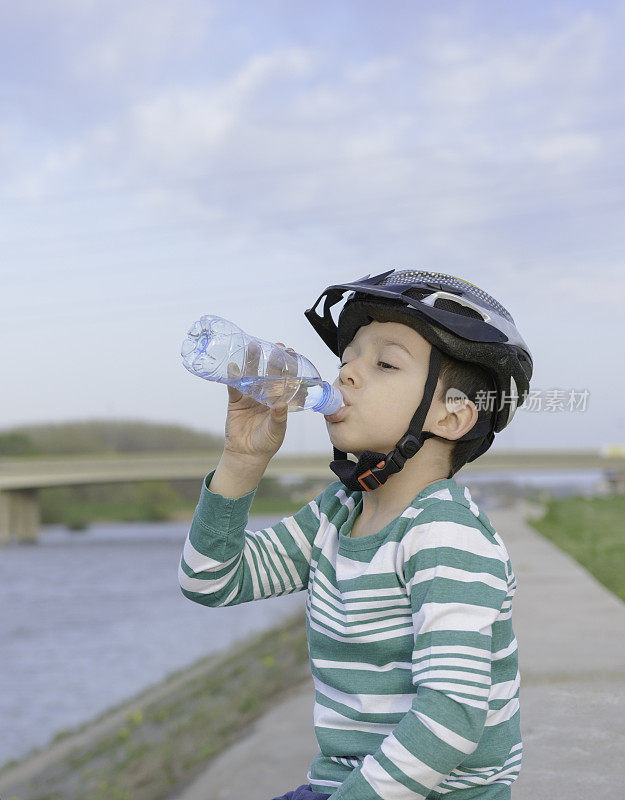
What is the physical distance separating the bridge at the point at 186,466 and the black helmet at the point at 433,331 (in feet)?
119

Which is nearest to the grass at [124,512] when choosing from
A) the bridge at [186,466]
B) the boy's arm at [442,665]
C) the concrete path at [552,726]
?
the bridge at [186,466]

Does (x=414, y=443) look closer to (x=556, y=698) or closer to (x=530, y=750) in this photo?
(x=530, y=750)

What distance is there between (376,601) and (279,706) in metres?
3.48

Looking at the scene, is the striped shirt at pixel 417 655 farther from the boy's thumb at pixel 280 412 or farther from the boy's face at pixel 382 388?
the boy's thumb at pixel 280 412

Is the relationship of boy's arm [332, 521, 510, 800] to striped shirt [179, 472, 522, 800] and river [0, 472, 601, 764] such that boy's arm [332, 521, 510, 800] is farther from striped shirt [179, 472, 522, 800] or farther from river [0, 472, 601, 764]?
river [0, 472, 601, 764]

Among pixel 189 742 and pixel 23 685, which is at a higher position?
pixel 189 742

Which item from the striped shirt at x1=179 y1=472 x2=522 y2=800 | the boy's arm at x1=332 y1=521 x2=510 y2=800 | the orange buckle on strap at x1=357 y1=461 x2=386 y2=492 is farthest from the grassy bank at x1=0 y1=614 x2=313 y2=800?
the boy's arm at x1=332 y1=521 x2=510 y2=800

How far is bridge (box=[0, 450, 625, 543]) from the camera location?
40219 mm

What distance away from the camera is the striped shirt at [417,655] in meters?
1.78

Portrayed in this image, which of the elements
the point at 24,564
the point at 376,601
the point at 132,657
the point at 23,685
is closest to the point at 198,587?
the point at 376,601

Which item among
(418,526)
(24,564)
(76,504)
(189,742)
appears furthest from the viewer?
(76,504)

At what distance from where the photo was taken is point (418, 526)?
2.00 metres

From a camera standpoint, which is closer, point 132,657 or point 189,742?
point 189,742

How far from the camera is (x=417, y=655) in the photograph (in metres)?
1.86
